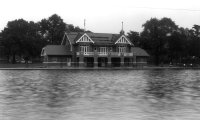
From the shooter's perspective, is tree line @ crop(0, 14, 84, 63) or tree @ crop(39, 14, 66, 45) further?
tree @ crop(39, 14, 66, 45)

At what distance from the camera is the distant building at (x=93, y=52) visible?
93188mm

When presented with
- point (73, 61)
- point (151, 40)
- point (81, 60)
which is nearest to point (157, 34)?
point (151, 40)

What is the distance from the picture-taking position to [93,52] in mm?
93812

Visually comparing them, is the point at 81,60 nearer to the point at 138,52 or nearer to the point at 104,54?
the point at 104,54

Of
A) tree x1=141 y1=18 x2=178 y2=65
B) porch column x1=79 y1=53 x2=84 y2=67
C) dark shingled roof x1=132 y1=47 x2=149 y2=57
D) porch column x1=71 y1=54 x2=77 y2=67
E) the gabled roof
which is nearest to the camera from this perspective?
porch column x1=79 y1=53 x2=84 y2=67

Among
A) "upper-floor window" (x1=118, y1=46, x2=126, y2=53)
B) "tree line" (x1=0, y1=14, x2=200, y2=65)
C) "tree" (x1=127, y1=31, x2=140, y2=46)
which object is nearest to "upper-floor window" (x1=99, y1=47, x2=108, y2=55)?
"upper-floor window" (x1=118, y1=46, x2=126, y2=53)

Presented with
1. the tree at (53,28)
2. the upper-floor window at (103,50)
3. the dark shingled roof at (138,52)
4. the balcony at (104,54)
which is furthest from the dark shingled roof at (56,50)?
the tree at (53,28)

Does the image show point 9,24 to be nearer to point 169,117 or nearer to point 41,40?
point 41,40

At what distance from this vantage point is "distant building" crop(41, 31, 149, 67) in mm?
93188

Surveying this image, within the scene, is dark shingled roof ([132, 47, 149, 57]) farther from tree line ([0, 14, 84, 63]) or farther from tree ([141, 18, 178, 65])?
tree line ([0, 14, 84, 63])

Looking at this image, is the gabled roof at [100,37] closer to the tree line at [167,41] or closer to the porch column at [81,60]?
the porch column at [81,60]

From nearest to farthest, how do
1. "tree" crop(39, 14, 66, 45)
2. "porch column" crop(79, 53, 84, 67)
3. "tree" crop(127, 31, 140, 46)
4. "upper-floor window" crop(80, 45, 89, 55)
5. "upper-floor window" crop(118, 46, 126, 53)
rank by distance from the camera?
"porch column" crop(79, 53, 84, 67)
"upper-floor window" crop(80, 45, 89, 55)
"upper-floor window" crop(118, 46, 126, 53)
"tree" crop(127, 31, 140, 46)
"tree" crop(39, 14, 66, 45)

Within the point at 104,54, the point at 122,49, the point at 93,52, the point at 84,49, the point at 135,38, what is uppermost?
the point at 135,38

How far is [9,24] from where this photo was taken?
11288cm
